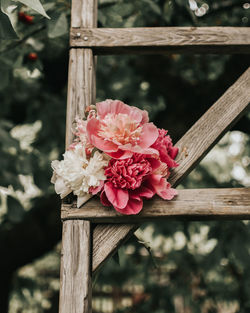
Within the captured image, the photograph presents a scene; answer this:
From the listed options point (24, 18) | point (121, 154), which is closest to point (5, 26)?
point (121, 154)

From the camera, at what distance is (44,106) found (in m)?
3.29

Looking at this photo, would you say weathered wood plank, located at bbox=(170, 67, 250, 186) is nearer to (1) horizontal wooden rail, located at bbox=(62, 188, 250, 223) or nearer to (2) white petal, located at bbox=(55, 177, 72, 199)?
(1) horizontal wooden rail, located at bbox=(62, 188, 250, 223)

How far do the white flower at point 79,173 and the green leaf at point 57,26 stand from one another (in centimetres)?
79

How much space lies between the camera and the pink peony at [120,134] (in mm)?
1221

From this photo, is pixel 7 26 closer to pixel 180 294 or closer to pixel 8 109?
pixel 8 109

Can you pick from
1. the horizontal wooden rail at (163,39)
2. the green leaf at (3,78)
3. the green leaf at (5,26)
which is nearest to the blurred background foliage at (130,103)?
the green leaf at (3,78)

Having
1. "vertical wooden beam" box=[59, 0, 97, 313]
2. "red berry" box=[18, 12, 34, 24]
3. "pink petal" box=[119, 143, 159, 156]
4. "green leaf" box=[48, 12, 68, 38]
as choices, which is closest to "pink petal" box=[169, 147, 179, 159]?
"pink petal" box=[119, 143, 159, 156]

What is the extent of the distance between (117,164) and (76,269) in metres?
0.33

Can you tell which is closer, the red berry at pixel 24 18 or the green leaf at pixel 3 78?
the green leaf at pixel 3 78

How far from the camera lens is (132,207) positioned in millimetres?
1221

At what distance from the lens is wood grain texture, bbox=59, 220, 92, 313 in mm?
1202

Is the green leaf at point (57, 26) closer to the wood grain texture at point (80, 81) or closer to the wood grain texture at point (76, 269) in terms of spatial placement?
the wood grain texture at point (80, 81)

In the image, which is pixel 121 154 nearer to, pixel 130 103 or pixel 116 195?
pixel 116 195

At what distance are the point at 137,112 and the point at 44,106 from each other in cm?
212
